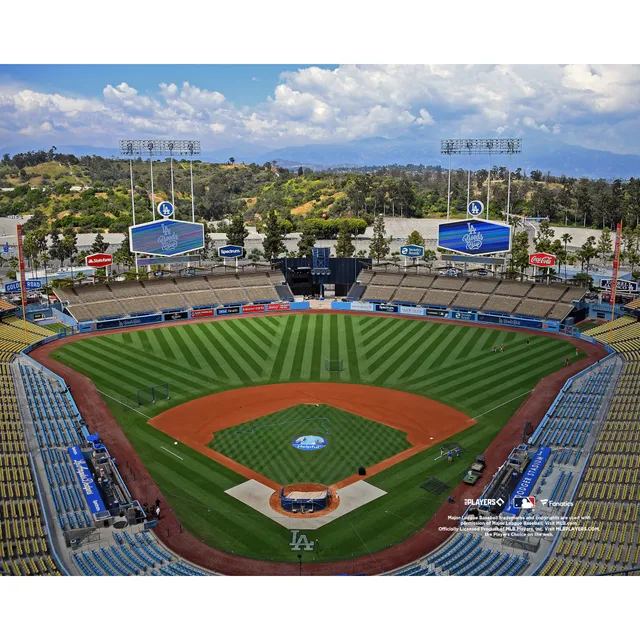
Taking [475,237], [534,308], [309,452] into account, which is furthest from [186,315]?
[534,308]

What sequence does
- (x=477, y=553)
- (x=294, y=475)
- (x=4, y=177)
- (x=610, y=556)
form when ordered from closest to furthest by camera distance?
(x=610, y=556) → (x=477, y=553) → (x=294, y=475) → (x=4, y=177)

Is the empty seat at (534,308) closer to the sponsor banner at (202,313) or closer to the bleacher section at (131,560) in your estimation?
the sponsor banner at (202,313)

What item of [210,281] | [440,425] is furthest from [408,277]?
[440,425]

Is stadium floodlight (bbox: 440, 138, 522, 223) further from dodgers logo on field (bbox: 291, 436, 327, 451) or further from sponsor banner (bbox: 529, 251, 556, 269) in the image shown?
dodgers logo on field (bbox: 291, 436, 327, 451)

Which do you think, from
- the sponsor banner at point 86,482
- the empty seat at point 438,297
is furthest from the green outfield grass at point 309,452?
the empty seat at point 438,297

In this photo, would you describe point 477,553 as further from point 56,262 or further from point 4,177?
point 4,177

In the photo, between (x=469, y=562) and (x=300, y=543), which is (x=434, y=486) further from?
(x=300, y=543)
